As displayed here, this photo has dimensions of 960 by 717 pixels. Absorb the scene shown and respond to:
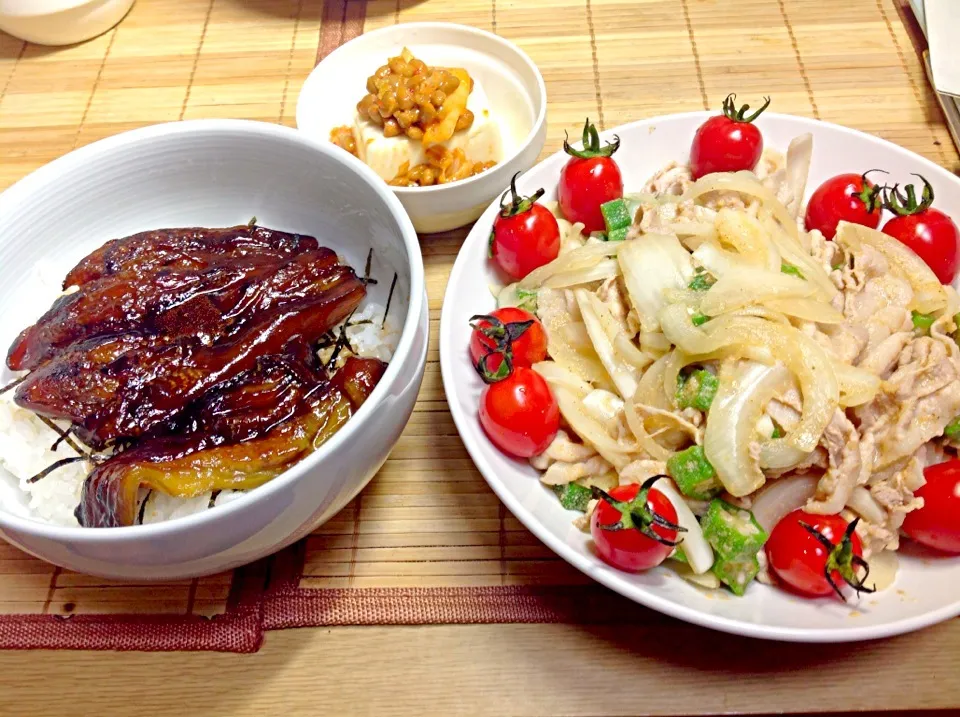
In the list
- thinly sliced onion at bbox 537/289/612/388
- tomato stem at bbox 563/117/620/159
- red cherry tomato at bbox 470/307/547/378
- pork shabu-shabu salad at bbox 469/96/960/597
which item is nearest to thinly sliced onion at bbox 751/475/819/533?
pork shabu-shabu salad at bbox 469/96/960/597

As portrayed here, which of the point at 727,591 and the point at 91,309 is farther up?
the point at 91,309

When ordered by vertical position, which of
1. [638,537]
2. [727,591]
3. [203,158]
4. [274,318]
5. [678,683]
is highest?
[203,158]

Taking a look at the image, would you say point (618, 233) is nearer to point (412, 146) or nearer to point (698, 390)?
point (698, 390)

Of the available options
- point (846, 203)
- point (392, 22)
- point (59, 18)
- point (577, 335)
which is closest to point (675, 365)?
point (577, 335)

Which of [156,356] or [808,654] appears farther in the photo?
[156,356]

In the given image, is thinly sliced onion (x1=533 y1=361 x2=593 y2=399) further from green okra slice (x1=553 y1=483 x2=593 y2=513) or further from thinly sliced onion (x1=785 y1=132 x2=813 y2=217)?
thinly sliced onion (x1=785 y1=132 x2=813 y2=217)

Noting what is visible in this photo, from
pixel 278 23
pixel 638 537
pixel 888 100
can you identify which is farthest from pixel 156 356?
pixel 888 100

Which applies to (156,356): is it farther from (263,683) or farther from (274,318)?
(263,683)
